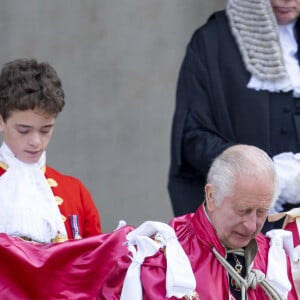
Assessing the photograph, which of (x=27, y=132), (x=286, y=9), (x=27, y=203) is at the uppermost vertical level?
(x=286, y=9)

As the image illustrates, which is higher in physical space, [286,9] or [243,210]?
[286,9]

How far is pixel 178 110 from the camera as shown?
6281 millimetres

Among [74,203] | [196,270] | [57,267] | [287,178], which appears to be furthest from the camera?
[287,178]

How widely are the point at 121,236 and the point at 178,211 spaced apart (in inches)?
39.1

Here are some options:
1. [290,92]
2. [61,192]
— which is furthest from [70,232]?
[290,92]

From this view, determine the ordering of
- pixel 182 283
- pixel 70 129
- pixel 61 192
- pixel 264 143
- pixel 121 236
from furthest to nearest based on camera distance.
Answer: pixel 70 129, pixel 264 143, pixel 61 192, pixel 121 236, pixel 182 283

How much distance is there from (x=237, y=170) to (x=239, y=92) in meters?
1.27

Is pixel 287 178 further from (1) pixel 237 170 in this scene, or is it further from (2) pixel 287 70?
(1) pixel 237 170

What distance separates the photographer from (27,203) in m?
5.52

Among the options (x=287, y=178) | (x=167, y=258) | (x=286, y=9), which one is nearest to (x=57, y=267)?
(x=167, y=258)

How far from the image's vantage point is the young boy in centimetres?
547

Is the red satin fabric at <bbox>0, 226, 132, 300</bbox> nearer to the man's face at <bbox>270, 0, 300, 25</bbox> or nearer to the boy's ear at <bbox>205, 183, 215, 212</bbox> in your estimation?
the boy's ear at <bbox>205, 183, 215, 212</bbox>

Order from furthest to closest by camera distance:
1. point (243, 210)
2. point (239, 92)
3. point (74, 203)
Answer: point (239, 92) → point (74, 203) → point (243, 210)

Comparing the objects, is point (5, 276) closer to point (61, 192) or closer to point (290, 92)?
point (61, 192)
